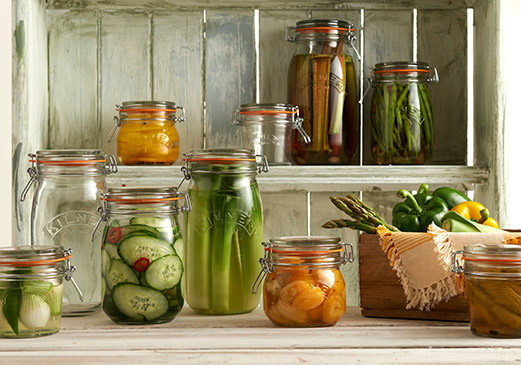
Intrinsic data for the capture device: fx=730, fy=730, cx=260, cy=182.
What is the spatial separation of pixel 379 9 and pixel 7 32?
1.08 m

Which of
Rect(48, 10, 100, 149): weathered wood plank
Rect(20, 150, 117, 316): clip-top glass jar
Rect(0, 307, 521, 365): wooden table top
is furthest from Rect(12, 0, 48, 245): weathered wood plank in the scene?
Rect(0, 307, 521, 365): wooden table top

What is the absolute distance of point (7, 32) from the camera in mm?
2090

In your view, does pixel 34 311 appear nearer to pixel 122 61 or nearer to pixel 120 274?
pixel 120 274

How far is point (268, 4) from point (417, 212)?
614 mm

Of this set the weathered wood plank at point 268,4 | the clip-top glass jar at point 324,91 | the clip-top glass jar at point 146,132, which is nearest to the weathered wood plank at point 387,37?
the weathered wood plank at point 268,4

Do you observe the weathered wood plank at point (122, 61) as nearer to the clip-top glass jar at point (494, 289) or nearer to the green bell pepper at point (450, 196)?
the green bell pepper at point (450, 196)

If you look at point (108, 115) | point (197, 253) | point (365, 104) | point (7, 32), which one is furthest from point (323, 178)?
point (7, 32)

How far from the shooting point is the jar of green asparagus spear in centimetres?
151

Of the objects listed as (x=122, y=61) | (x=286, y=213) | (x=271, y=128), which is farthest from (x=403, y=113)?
(x=122, y=61)

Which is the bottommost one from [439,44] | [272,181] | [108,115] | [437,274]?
[437,274]

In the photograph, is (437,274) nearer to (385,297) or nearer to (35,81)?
(385,297)

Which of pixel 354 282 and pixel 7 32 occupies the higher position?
pixel 7 32

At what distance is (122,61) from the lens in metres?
1.66

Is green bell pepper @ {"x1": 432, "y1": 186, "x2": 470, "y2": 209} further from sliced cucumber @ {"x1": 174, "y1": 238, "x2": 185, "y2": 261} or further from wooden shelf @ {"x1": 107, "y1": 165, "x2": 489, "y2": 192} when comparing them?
sliced cucumber @ {"x1": 174, "y1": 238, "x2": 185, "y2": 261}
